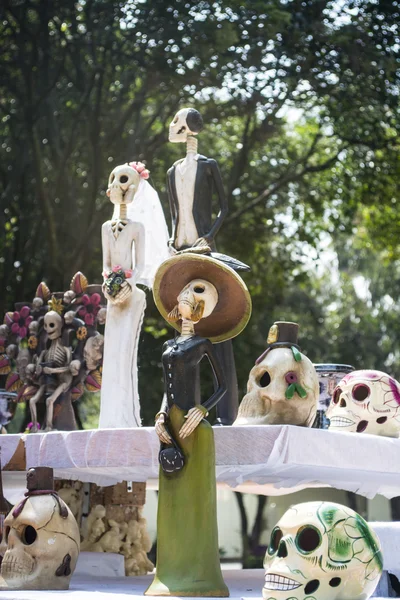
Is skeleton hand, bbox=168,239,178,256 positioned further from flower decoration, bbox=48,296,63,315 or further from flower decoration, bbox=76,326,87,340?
flower decoration, bbox=48,296,63,315

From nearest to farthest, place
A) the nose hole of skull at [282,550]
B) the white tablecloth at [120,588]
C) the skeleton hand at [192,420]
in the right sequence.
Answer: the nose hole of skull at [282,550] < the white tablecloth at [120,588] < the skeleton hand at [192,420]

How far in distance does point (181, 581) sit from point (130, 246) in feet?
9.42

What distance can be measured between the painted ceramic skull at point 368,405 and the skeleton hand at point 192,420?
6.02ft

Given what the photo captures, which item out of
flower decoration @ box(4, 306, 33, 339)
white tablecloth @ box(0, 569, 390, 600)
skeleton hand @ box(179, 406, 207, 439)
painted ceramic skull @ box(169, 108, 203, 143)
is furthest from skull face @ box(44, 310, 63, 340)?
skeleton hand @ box(179, 406, 207, 439)

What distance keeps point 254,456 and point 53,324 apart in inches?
111

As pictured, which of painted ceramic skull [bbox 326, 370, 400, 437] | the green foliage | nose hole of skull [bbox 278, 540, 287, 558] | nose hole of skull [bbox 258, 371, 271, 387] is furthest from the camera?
the green foliage

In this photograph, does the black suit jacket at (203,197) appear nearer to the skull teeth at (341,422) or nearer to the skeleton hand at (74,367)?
the skeleton hand at (74,367)

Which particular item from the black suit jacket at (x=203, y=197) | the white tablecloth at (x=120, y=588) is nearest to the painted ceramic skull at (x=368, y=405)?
the white tablecloth at (x=120, y=588)

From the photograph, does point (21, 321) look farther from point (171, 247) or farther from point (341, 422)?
point (341, 422)

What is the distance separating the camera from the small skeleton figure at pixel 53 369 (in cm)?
848

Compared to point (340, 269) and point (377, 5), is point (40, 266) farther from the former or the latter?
point (340, 269)

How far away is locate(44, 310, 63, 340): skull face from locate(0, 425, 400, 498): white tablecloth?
1.36m

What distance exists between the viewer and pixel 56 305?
877 centimetres

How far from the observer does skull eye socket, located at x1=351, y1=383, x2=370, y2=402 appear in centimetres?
750
